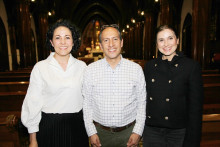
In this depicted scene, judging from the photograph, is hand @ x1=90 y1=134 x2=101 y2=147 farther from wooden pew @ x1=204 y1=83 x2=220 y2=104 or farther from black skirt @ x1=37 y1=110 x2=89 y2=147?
wooden pew @ x1=204 y1=83 x2=220 y2=104

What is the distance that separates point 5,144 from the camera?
8.23 ft

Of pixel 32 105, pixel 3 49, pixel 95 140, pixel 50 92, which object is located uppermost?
pixel 3 49

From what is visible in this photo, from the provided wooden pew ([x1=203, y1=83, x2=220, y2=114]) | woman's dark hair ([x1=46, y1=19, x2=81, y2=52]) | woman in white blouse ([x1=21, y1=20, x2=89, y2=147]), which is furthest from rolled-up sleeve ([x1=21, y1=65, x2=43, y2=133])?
wooden pew ([x1=203, y1=83, x2=220, y2=114])

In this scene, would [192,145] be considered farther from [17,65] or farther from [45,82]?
[17,65]

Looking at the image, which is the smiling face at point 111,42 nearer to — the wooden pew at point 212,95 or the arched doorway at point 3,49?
the wooden pew at point 212,95

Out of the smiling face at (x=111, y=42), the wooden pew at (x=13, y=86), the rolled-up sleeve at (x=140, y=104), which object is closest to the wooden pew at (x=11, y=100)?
the wooden pew at (x=13, y=86)

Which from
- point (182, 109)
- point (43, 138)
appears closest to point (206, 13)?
point (182, 109)

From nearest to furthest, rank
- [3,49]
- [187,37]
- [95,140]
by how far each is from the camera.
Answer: [95,140] < [3,49] < [187,37]

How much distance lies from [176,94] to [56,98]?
1291mm

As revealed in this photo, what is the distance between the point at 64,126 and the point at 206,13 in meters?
6.40

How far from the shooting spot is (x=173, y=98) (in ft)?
6.10

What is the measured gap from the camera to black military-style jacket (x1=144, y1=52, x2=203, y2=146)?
175cm

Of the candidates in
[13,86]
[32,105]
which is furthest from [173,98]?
[13,86]

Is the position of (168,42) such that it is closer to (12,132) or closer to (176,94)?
(176,94)
